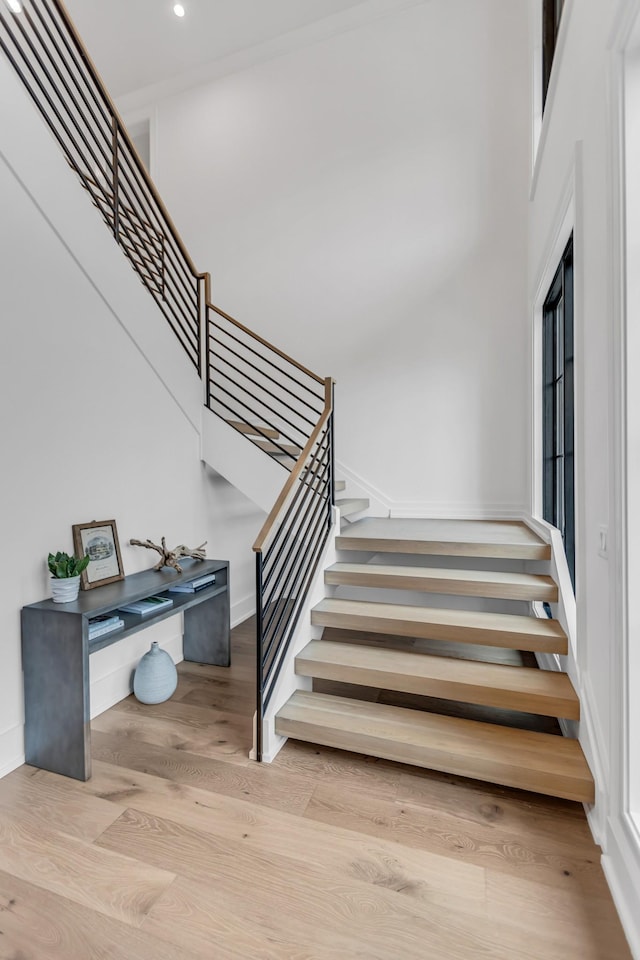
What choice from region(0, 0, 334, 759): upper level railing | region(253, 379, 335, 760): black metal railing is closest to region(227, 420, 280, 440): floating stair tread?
region(0, 0, 334, 759): upper level railing

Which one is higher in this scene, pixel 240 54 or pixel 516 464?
pixel 240 54

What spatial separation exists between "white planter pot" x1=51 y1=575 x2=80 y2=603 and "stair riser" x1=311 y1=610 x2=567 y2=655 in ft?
3.99

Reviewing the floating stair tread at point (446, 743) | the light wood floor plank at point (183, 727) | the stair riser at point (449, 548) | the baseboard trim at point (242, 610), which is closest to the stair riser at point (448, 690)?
the floating stair tread at point (446, 743)

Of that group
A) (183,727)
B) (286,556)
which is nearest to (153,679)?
(183,727)

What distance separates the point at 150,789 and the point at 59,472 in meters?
1.48

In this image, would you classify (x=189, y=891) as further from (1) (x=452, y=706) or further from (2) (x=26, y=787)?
(1) (x=452, y=706)

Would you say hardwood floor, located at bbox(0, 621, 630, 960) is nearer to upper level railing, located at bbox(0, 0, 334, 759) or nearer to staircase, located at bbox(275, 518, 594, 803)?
staircase, located at bbox(275, 518, 594, 803)

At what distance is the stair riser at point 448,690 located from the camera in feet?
6.59

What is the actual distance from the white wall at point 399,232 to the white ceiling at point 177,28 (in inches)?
9.5

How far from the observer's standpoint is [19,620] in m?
2.11

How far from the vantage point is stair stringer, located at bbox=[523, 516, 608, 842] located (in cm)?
169

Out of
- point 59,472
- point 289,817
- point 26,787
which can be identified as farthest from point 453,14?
point 26,787

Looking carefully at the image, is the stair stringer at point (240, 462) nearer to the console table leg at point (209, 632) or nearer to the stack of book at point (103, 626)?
the console table leg at point (209, 632)

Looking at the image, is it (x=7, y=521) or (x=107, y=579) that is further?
(x=107, y=579)
